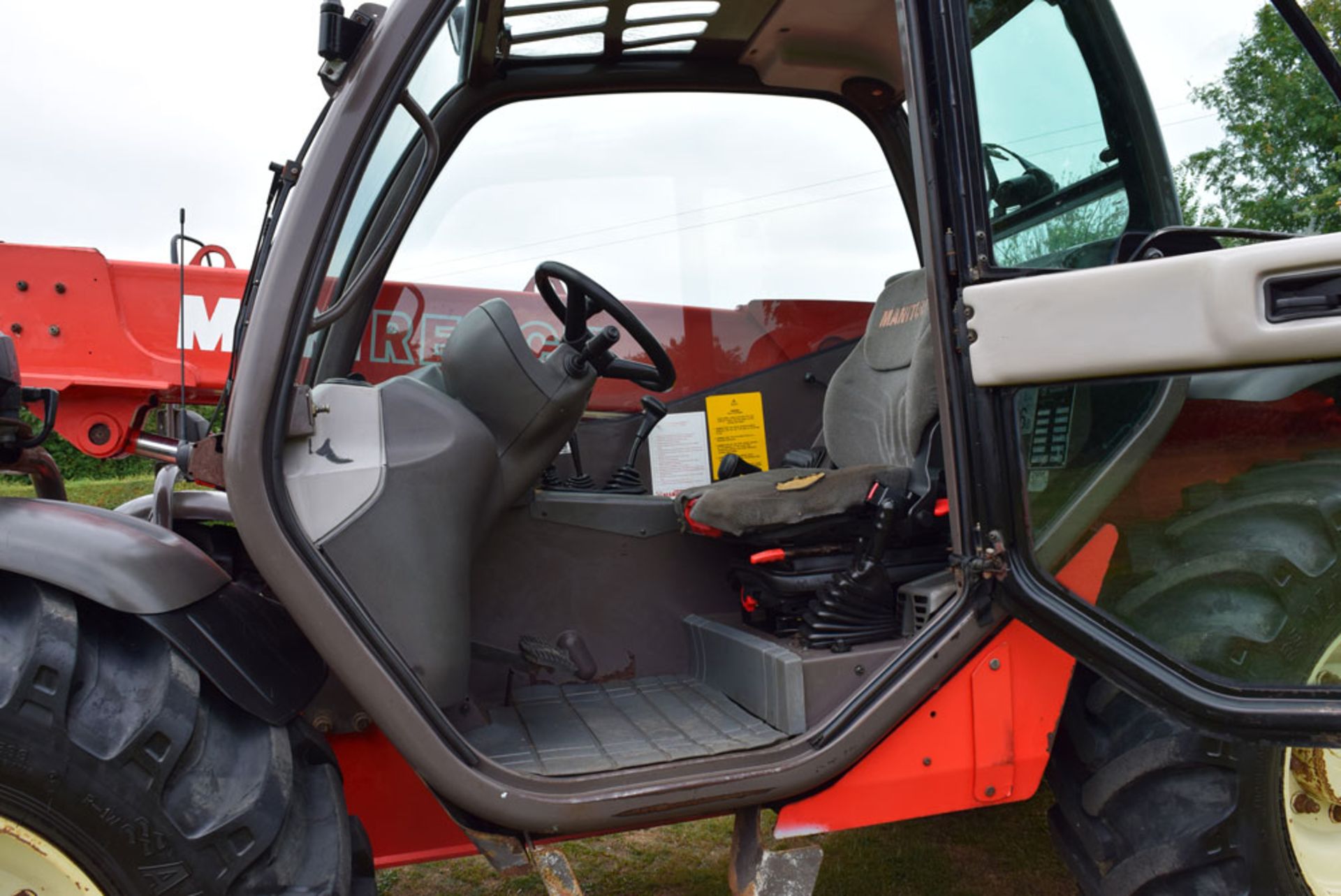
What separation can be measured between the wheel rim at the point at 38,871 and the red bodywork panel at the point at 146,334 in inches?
68.8

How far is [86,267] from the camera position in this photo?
10.8 feet

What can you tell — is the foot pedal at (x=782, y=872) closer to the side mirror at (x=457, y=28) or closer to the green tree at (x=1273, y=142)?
the green tree at (x=1273, y=142)

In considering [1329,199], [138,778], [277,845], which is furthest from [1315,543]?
[138,778]

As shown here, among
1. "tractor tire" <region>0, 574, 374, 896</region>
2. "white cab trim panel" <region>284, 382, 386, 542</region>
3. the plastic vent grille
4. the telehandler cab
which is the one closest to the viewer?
"tractor tire" <region>0, 574, 374, 896</region>

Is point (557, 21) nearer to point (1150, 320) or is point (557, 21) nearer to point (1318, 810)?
point (1150, 320)

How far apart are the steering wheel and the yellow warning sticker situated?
0.37 m

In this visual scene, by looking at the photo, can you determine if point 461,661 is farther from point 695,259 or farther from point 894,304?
point 894,304

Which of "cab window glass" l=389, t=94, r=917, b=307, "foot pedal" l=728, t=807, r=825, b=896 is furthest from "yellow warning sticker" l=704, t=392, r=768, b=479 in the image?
"foot pedal" l=728, t=807, r=825, b=896

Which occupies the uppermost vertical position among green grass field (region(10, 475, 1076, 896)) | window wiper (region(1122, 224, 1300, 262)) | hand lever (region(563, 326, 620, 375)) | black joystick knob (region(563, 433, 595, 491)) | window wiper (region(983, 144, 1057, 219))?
window wiper (region(983, 144, 1057, 219))

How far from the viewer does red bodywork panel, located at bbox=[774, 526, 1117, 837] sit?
180 centimetres

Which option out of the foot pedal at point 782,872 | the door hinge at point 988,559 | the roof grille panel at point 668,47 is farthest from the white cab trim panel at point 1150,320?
the roof grille panel at point 668,47

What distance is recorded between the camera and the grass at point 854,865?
2.65m

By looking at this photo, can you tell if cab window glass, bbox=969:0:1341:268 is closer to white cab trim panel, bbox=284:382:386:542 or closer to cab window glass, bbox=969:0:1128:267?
cab window glass, bbox=969:0:1128:267

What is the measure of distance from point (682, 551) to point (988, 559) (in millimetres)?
1020
